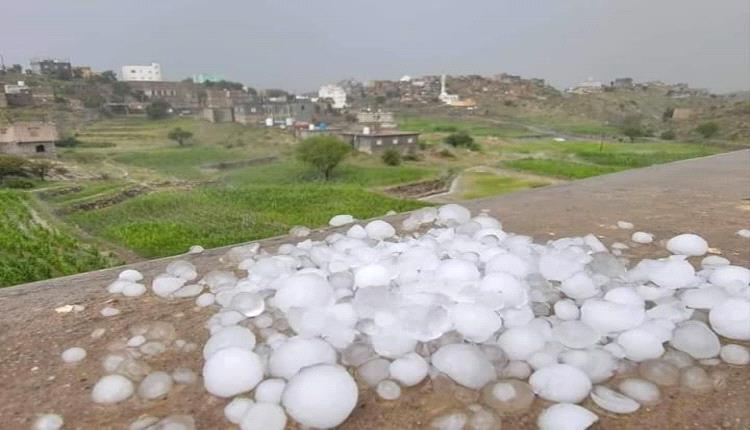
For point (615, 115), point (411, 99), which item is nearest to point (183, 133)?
point (411, 99)

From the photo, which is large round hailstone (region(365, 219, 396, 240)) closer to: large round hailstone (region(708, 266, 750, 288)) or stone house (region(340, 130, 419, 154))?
large round hailstone (region(708, 266, 750, 288))

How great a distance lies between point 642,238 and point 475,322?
1343 millimetres

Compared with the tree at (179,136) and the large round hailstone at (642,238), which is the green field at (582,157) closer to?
the large round hailstone at (642,238)

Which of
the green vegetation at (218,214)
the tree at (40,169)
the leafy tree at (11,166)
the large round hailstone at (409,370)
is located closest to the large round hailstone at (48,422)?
the large round hailstone at (409,370)

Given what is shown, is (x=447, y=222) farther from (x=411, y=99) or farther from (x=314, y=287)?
(x=411, y=99)

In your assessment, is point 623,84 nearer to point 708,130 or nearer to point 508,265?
point 708,130

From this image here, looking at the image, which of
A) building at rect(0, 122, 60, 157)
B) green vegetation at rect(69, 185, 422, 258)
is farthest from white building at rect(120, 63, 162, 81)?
green vegetation at rect(69, 185, 422, 258)

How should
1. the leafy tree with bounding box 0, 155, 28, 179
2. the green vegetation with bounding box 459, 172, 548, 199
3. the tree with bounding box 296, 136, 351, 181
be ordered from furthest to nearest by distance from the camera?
the tree with bounding box 296, 136, 351, 181 → the leafy tree with bounding box 0, 155, 28, 179 → the green vegetation with bounding box 459, 172, 548, 199

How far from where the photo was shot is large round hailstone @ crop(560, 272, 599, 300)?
1.41 metres

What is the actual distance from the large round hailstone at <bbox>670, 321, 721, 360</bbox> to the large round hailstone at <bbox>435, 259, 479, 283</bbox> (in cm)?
53

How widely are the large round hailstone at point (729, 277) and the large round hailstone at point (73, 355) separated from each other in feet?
6.02

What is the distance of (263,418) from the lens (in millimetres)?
931

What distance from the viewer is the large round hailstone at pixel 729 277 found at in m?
1.45

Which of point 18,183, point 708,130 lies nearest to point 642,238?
point 18,183
